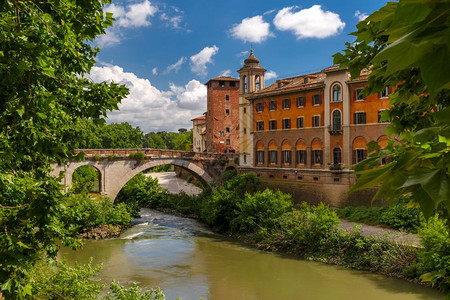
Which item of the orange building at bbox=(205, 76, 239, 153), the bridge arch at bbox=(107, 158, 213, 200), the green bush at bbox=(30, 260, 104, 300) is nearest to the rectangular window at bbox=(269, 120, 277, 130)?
the bridge arch at bbox=(107, 158, 213, 200)

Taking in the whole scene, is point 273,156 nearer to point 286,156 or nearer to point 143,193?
point 286,156

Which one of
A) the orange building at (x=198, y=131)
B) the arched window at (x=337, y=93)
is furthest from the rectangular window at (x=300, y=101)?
the orange building at (x=198, y=131)

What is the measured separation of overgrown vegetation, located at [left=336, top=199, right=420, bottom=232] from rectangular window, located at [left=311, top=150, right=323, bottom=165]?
13.3ft

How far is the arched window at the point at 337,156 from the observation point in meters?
27.4

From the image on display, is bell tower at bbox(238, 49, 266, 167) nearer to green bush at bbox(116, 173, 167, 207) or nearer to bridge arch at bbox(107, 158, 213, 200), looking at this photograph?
bridge arch at bbox(107, 158, 213, 200)

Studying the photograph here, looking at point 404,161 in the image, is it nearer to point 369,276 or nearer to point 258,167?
point 369,276

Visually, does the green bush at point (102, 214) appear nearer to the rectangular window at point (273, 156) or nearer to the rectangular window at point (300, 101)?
the rectangular window at point (273, 156)

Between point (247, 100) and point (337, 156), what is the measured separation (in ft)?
33.0

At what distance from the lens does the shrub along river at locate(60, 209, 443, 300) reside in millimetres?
16062

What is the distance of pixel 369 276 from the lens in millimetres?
17547

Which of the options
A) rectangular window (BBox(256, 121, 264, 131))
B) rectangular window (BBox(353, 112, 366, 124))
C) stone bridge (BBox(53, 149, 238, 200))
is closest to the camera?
rectangular window (BBox(353, 112, 366, 124))

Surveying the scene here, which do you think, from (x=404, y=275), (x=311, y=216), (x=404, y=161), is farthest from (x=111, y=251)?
(x=404, y=161)

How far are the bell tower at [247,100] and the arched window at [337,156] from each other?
7.75 m

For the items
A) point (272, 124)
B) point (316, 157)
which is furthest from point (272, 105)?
point (316, 157)
